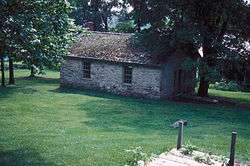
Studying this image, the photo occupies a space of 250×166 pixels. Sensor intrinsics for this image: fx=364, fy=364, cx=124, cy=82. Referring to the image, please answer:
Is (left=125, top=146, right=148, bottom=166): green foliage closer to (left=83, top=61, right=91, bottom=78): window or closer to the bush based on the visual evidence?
(left=83, top=61, right=91, bottom=78): window

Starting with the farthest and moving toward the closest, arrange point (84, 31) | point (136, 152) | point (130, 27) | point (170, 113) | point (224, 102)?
1. point (130, 27)
2. point (224, 102)
3. point (170, 113)
4. point (84, 31)
5. point (136, 152)

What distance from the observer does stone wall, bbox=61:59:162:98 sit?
1198 inches

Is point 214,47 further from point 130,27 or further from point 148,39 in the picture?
point 130,27

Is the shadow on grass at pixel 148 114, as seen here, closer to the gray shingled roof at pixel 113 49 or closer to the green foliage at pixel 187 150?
the gray shingled roof at pixel 113 49

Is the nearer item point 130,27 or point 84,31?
point 84,31

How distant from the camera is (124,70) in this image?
32031mm

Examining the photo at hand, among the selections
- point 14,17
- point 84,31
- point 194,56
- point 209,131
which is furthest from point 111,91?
point 14,17

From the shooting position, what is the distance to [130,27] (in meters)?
53.9

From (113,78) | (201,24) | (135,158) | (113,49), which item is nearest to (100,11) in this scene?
(113,49)

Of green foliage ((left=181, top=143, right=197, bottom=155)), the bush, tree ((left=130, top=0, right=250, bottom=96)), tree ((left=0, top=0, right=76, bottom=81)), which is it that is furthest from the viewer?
the bush

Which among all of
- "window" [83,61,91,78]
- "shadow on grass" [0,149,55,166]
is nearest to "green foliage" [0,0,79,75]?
"shadow on grass" [0,149,55,166]

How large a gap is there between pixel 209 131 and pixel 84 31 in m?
8.93

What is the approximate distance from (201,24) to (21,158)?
822 inches

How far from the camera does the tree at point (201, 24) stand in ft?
93.1
